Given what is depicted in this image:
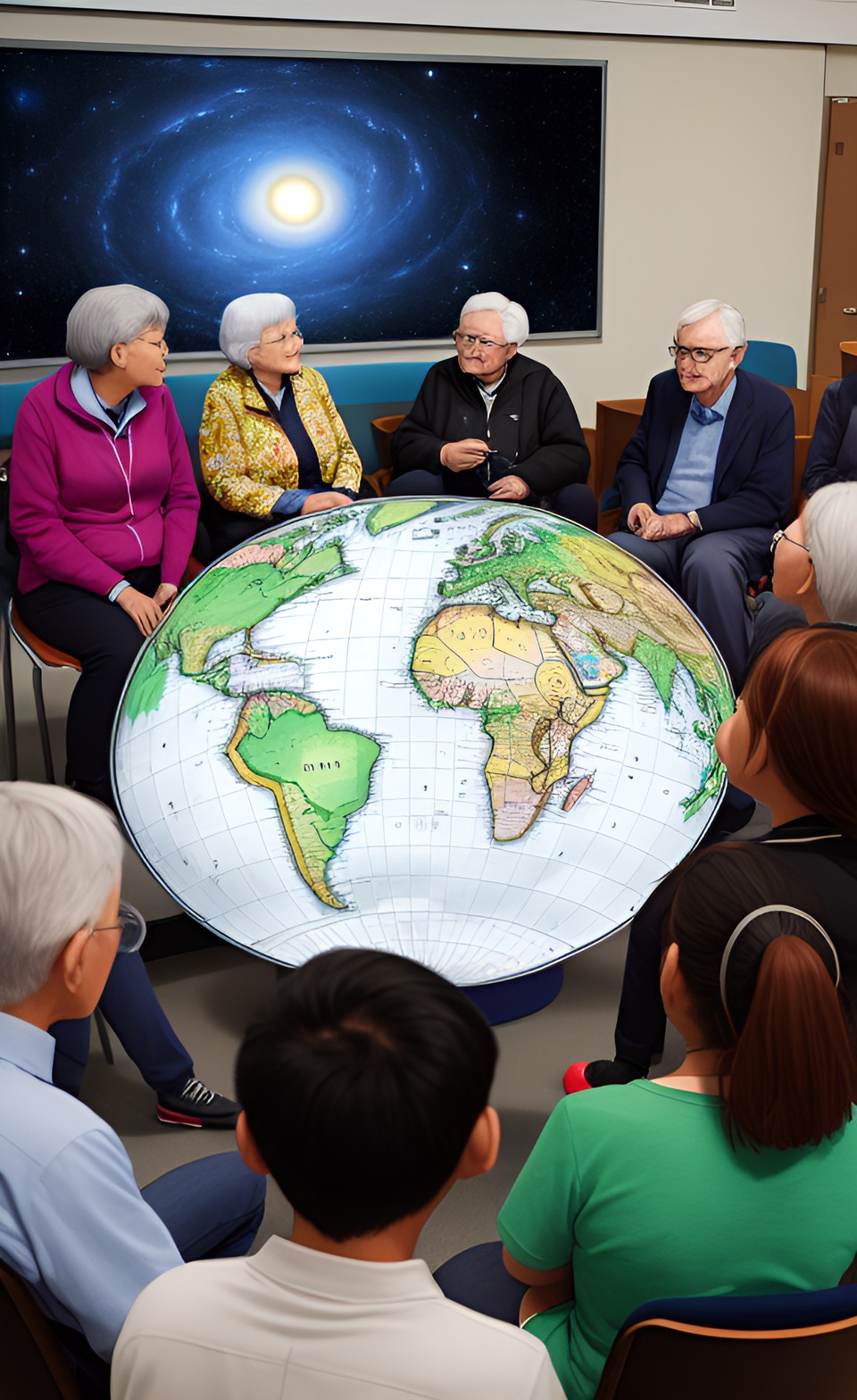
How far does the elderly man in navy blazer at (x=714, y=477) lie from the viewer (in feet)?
12.3

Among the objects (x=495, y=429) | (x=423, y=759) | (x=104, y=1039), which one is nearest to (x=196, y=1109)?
(x=104, y=1039)

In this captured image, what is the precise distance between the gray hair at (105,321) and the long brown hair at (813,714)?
2209 mm

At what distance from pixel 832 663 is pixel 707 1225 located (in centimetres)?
77

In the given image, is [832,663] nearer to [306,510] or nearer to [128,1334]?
[128,1334]

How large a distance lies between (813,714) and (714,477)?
8.11 feet

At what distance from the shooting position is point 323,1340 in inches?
35.2

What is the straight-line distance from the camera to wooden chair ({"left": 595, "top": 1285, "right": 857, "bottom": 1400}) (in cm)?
103

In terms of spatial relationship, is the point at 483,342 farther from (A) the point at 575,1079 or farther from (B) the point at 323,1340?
(B) the point at 323,1340

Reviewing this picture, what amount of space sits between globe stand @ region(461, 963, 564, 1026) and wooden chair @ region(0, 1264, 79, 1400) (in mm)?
1477

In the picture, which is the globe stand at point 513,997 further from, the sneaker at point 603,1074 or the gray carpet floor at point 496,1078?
the sneaker at point 603,1074

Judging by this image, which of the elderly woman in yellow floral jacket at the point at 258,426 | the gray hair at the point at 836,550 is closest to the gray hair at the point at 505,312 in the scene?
the elderly woman in yellow floral jacket at the point at 258,426

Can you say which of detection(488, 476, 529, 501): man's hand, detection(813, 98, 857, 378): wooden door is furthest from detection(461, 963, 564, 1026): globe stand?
detection(813, 98, 857, 378): wooden door

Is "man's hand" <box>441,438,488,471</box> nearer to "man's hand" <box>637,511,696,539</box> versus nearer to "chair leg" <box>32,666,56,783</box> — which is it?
"man's hand" <box>637,511,696,539</box>

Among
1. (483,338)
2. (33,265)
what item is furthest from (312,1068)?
(33,265)
